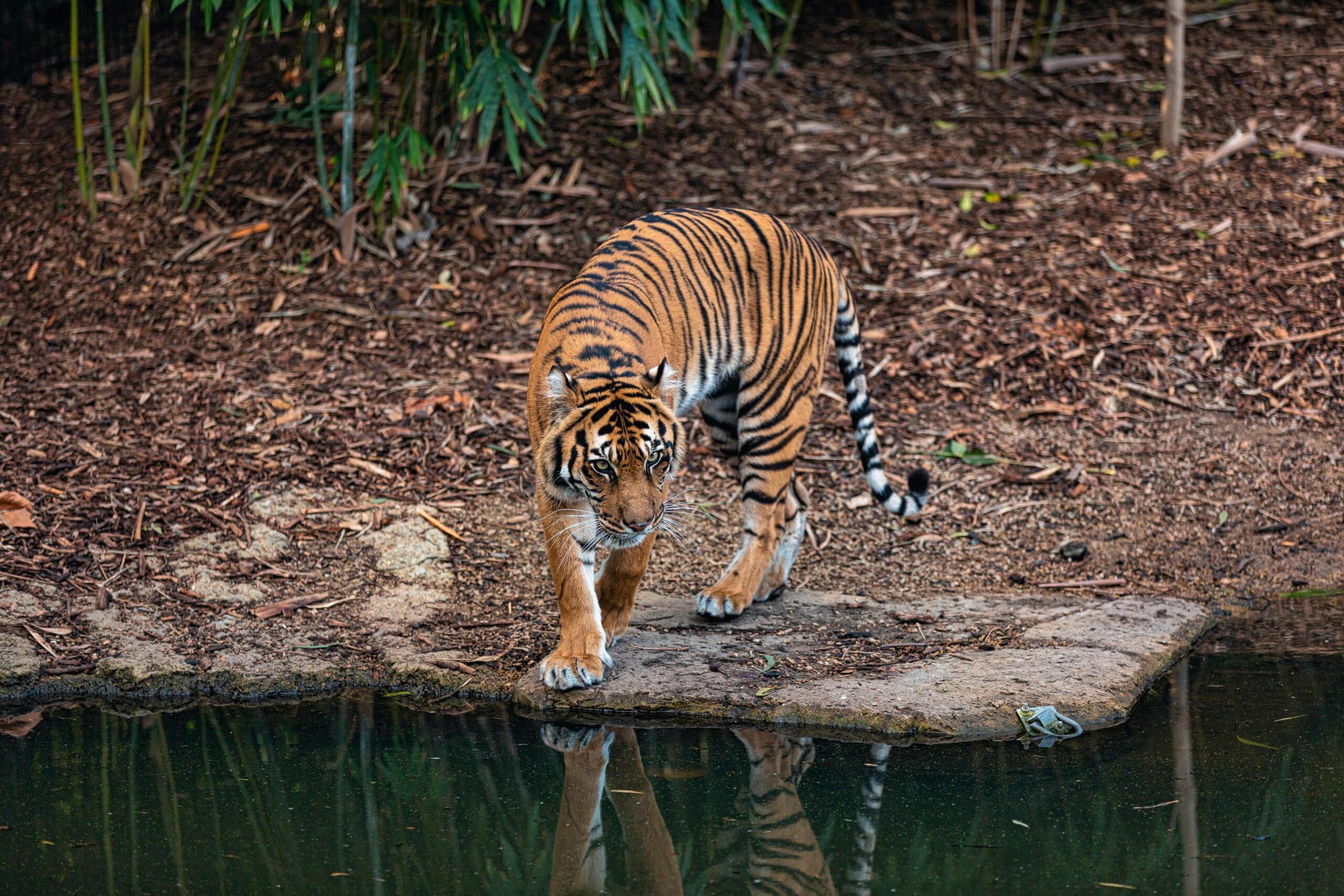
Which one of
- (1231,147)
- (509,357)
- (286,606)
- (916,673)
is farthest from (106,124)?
(1231,147)

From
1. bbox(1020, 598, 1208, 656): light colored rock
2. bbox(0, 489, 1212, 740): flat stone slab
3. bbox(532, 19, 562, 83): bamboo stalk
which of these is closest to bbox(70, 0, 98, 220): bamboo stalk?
bbox(532, 19, 562, 83): bamboo stalk

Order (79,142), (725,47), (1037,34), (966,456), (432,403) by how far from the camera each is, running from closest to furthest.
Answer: (966,456), (432,403), (79,142), (725,47), (1037,34)

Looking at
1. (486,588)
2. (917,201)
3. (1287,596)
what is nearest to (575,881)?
(486,588)

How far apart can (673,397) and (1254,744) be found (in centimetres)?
187

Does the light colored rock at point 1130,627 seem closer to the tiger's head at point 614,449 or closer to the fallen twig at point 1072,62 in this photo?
the tiger's head at point 614,449

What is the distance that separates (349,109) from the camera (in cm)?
644

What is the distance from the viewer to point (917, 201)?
735 centimetres

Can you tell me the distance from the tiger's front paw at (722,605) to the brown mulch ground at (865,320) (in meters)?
0.48

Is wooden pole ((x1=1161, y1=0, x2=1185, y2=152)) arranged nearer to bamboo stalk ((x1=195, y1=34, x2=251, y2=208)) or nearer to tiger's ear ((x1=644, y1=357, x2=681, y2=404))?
tiger's ear ((x1=644, y1=357, x2=681, y2=404))

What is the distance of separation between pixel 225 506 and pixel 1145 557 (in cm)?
363

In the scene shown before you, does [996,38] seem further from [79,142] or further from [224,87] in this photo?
[79,142]

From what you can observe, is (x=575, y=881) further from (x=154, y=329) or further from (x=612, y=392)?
(x=154, y=329)

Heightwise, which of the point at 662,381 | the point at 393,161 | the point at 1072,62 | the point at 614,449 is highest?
the point at 1072,62

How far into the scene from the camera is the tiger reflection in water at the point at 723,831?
2.73 m
